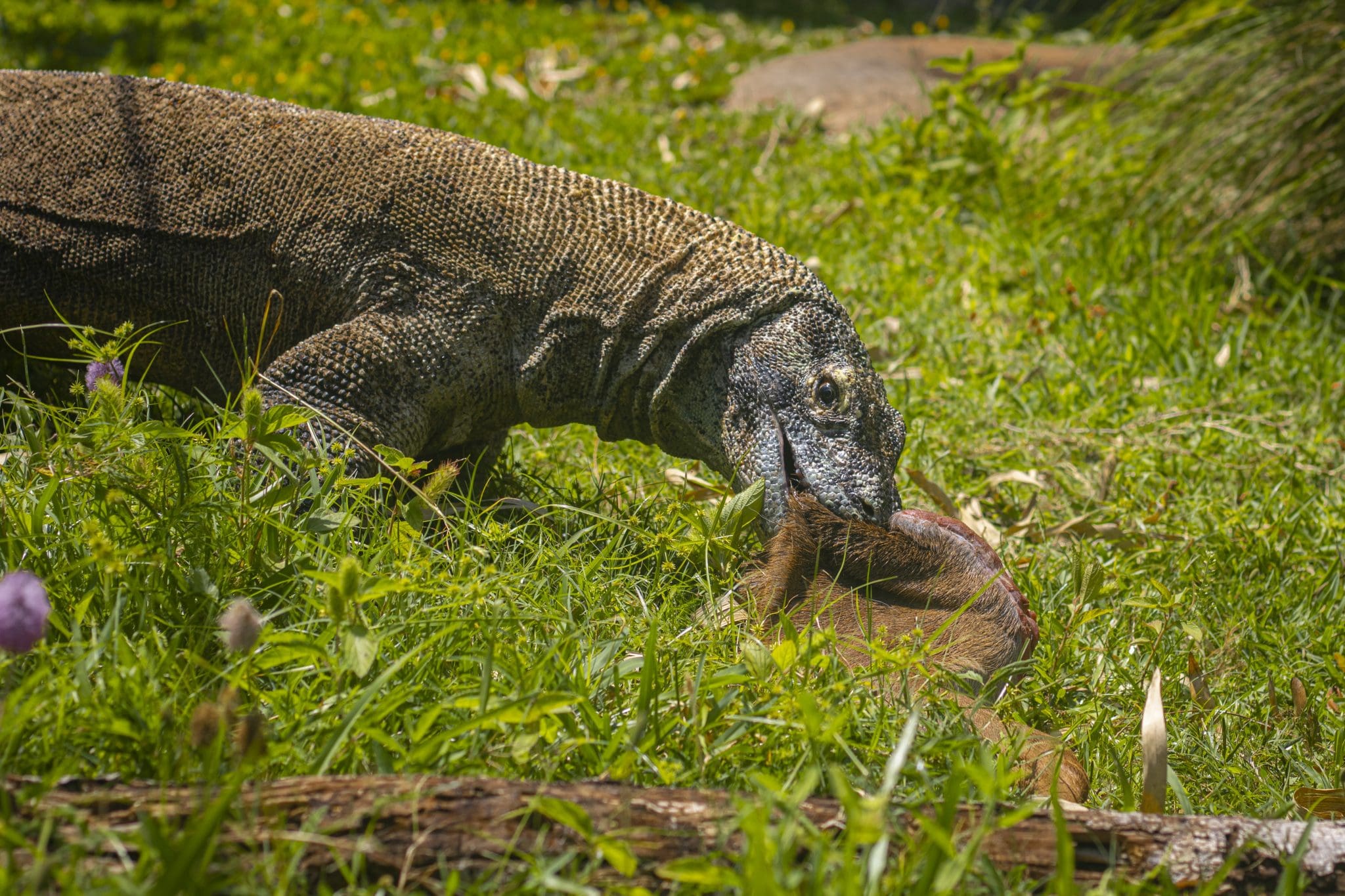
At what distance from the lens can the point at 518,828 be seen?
1677 mm

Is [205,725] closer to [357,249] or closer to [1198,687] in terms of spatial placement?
[357,249]

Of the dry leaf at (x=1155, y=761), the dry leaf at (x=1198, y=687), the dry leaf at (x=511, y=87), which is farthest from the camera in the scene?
the dry leaf at (x=511, y=87)

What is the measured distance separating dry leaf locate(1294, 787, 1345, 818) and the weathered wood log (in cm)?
73

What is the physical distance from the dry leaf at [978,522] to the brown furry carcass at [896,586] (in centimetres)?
99

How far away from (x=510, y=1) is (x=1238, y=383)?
305 inches

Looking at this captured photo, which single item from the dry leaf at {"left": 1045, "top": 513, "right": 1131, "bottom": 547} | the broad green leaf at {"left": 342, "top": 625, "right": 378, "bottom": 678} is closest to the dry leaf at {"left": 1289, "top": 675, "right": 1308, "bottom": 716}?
the dry leaf at {"left": 1045, "top": 513, "right": 1131, "bottom": 547}

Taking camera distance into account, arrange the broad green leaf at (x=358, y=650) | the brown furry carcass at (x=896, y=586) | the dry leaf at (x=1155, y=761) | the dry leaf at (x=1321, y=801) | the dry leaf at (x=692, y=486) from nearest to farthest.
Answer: the broad green leaf at (x=358, y=650), the dry leaf at (x=1155, y=761), the dry leaf at (x=1321, y=801), the brown furry carcass at (x=896, y=586), the dry leaf at (x=692, y=486)

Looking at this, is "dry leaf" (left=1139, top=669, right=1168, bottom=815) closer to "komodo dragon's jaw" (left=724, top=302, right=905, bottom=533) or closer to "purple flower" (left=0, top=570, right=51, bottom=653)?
"komodo dragon's jaw" (left=724, top=302, right=905, bottom=533)

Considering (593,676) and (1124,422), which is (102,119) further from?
(1124,422)

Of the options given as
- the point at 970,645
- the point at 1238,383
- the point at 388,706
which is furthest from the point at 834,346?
the point at 1238,383

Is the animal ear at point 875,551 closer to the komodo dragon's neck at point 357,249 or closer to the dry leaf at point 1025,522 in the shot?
the komodo dragon's neck at point 357,249

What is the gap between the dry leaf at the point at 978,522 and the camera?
3893 millimetres

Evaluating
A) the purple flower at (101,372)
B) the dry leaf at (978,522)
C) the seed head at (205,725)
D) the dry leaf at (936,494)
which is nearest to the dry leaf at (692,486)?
the dry leaf at (936,494)

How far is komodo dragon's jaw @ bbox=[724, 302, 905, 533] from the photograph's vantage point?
2961 mm
